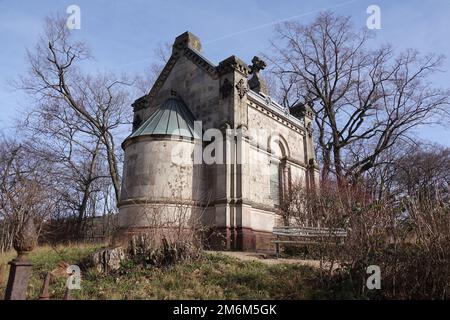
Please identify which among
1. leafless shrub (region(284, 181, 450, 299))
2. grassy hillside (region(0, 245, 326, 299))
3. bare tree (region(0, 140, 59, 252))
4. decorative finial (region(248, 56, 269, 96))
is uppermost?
decorative finial (region(248, 56, 269, 96))

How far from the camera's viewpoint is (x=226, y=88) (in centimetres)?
1576

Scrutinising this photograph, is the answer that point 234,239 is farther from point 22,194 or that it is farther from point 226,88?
point 22,194

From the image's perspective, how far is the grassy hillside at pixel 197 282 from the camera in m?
6.73

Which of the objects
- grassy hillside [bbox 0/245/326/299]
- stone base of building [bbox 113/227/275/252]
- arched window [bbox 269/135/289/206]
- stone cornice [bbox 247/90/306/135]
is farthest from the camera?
arched window [bbox 269/135/289/206]

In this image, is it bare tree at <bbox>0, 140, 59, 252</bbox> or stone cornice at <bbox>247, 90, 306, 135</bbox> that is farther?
bare tree at <bbox>0, 140, 59, 252</bbox>

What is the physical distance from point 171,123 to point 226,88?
3082 mm

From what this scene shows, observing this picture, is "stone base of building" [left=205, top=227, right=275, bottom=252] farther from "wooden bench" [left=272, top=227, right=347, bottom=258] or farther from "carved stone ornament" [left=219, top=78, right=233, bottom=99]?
"carved stone ornament" [left=219, top=78, right=233, bottom=99]

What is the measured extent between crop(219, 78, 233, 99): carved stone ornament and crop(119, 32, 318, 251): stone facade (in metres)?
0.05

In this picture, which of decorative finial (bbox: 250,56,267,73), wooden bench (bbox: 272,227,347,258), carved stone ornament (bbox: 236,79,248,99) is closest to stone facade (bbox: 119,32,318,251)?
carved stone ornament (bbox: 236,79,248,99)

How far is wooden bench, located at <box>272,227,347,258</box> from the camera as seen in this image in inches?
306

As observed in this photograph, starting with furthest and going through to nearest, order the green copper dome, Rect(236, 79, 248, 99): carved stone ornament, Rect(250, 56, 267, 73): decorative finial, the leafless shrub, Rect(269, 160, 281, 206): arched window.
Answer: Rect(250, 56, 267, 73): decorative finial, Rect(269, 160, 281, 206): arched window, Rect(236, 79, 248, 99): carved stone ornament, the green copper dome, the leafless shrub

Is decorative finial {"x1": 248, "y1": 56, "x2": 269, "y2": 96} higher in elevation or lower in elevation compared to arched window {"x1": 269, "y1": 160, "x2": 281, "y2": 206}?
higher

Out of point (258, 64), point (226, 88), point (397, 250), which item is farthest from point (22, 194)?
point (397, 250)

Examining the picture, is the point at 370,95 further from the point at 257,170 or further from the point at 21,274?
the point at 21,274
